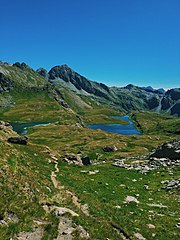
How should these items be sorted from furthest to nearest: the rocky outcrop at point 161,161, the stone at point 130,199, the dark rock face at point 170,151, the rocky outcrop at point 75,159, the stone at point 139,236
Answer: the dark rock face at point 170,151, the rocky outcrop at point 75,159, the rocky outcrop at point 161,161, the stone at point 130,199, the stone at point 139,236

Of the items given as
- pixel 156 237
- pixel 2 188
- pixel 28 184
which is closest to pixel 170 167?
pixel 156 237

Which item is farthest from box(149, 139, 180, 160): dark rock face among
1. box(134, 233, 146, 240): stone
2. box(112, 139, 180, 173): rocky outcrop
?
box(134, 233, 146, 240): stone

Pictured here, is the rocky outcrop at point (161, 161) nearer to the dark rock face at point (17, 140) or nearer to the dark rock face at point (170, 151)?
the dark rock face at point (170, 151)

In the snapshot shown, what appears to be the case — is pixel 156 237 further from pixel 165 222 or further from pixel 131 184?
pixel 131 184

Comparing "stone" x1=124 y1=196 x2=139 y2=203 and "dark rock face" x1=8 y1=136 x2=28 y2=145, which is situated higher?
"dark rock face" x1=8 y1=136 x2=28 y2=145

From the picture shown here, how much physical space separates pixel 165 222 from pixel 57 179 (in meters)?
15.5

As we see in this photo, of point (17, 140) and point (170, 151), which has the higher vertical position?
point (17, 140)

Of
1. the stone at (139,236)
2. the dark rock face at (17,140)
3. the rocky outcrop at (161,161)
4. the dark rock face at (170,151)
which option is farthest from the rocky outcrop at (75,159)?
the stone at (139,236)

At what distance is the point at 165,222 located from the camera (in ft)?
78.4

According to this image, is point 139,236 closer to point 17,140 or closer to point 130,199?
point 130,199

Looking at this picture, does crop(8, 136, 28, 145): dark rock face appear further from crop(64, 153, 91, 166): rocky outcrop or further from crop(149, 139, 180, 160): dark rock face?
crop(149, 139, 180, 160): dark rock face

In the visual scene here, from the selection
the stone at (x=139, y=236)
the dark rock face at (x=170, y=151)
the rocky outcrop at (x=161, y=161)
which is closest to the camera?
the stone at (x=139, y=236)

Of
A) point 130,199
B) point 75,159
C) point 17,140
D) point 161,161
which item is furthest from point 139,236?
point 17,140

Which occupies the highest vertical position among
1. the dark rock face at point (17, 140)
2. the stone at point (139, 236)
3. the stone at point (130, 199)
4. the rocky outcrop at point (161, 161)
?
the dark rock face at point (17, 140)
